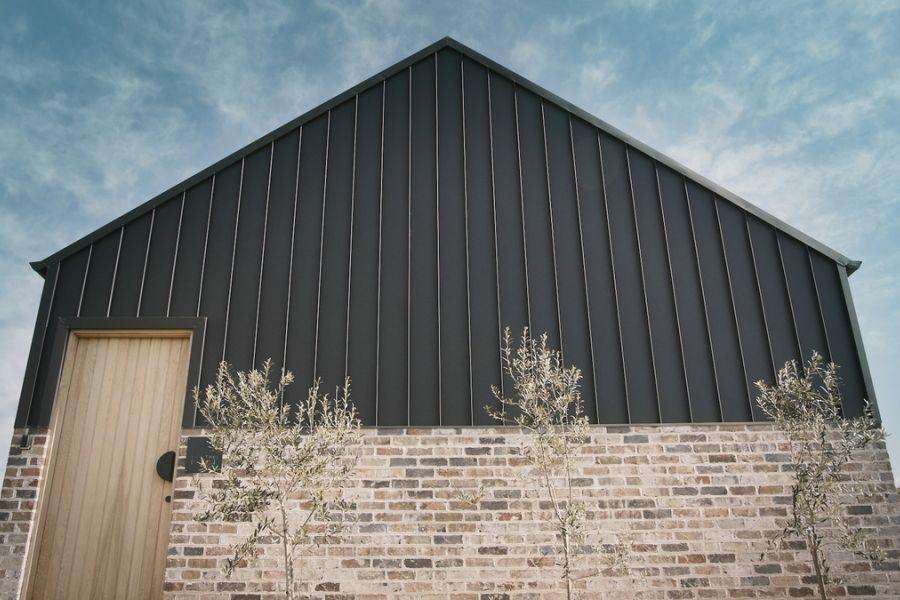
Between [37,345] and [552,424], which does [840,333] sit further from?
[37,345]

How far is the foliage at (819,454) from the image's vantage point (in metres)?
4.54

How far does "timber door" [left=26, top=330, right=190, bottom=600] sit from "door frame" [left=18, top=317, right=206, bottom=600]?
0.02m

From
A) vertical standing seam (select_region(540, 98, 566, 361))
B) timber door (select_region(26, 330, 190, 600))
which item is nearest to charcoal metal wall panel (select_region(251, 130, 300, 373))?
timber door (select_region(26, 330, 190, 600))

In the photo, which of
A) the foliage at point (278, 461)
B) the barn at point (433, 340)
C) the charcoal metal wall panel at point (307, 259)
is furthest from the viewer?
the charcoal metal wall panel at point (307, 259)

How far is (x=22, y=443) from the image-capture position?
16.7 ft

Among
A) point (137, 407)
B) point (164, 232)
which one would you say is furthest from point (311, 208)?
point (137, 407)

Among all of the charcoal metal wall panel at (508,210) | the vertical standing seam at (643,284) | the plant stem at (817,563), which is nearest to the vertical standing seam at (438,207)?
the charcoal metal wall panel at (508,210)

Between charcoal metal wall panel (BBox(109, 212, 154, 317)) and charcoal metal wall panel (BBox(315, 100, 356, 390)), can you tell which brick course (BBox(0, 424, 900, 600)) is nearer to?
charcoal metal wall panel (BBox(315, 100, 356, 390))

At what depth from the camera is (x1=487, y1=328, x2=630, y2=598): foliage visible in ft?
14.5

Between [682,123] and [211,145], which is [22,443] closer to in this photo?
[211,145]

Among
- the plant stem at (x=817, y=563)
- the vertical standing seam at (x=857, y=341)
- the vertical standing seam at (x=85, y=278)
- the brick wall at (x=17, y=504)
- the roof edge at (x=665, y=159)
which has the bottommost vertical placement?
the plant stem at (x=817, y=563)

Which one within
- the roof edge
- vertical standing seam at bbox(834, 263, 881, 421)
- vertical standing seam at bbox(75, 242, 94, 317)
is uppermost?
the roof edge

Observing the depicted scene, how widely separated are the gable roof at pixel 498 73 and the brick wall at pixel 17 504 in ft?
5.62

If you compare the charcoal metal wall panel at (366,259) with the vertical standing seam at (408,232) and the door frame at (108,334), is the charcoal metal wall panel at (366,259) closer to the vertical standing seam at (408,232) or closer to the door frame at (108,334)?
the vertical standing seam at (408,232)
